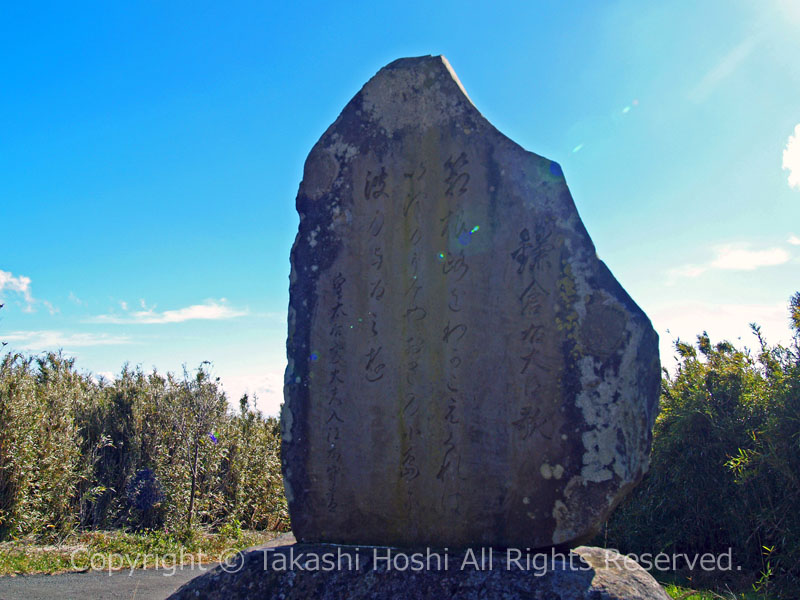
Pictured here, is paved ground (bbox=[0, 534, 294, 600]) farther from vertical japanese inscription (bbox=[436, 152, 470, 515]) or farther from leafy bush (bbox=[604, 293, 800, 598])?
leafy bush (bbox=[604, 293, 800, 598])

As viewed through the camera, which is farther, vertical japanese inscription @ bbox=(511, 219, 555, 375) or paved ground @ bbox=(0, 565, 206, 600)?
paved ground @ bbox=(0, 565, 206, 600)

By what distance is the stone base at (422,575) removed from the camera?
8.09 ft

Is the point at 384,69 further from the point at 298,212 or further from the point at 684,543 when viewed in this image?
the point at 684,543

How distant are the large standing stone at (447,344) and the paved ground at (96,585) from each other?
3.95 feet

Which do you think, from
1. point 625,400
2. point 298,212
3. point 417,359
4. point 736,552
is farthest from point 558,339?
point 736,552

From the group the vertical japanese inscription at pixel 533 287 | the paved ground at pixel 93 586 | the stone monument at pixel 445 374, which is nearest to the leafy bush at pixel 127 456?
the paved ground at pixel 93 586

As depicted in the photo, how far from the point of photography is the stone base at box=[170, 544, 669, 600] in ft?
8.09

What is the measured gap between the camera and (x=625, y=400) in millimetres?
2756

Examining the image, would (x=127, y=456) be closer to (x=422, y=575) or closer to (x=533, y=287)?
(x=422, y=575)

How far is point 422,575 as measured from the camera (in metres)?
2.63

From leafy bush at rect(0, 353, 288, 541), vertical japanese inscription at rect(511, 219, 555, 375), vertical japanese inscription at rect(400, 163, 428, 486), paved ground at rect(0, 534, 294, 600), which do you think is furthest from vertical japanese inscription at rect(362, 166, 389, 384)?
leafy bush at rect(0, 353, 288, 541)

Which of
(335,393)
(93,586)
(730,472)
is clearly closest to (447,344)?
(335,393)

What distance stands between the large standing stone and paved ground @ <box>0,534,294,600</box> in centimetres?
120

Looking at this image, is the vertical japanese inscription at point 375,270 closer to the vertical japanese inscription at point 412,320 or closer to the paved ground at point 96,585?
the vertical japanese inscription at point 412,320
